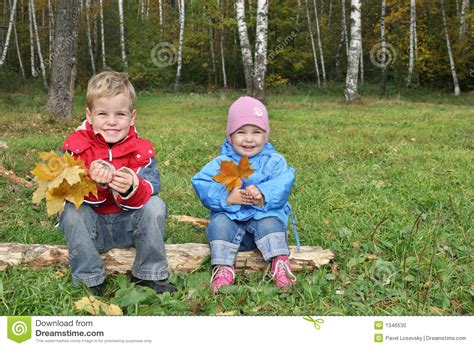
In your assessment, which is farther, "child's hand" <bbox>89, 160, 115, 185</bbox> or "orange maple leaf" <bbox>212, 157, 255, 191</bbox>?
"orange maple leaf" <bbox>212, 157, 255, 191</bbox>

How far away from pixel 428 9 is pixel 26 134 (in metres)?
23.1

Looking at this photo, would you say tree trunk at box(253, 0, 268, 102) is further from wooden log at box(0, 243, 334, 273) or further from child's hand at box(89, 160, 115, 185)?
→ child's hand at box(89, 160, 115, 185)

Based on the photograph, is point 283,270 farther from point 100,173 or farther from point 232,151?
point 100,173

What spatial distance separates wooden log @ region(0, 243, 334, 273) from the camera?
2.95m

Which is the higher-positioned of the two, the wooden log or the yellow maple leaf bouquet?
the yellow maple leaf bouquet

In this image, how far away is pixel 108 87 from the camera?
9.41ft

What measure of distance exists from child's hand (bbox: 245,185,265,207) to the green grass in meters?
0.44

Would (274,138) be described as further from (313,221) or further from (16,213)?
(16,213)

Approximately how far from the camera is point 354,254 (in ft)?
10.9

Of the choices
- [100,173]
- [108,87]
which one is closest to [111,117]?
[108,87]

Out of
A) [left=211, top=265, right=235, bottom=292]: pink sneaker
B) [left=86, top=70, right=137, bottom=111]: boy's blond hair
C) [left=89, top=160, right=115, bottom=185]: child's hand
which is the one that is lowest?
[left=211, top=265, right=235, bottom=292]: pink sneaker

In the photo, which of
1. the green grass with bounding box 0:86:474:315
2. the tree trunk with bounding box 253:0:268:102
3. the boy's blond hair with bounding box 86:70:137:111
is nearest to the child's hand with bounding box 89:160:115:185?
the boy's blond hair with bounding box 86:70:137:111

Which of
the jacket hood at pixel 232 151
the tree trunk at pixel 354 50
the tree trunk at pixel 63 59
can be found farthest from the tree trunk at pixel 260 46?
the jacket hood at pixel 232 151
